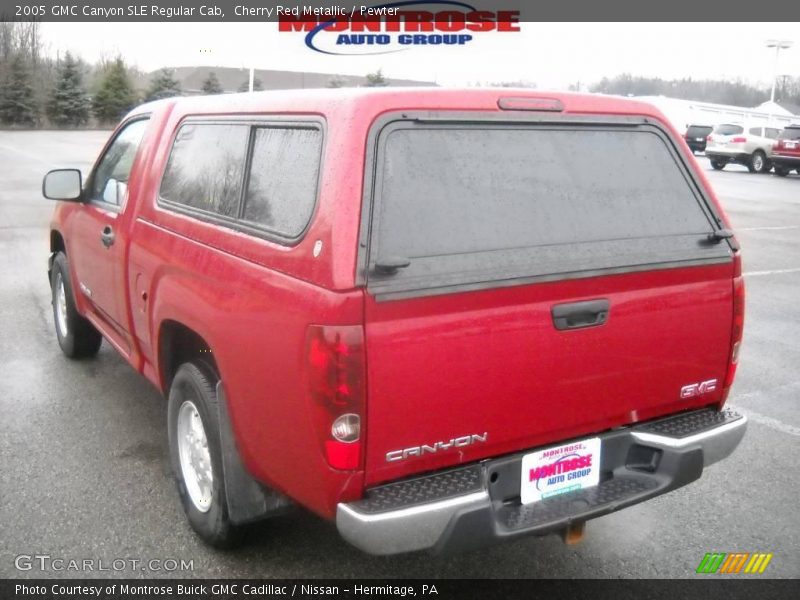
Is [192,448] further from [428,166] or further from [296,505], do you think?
[428,166]

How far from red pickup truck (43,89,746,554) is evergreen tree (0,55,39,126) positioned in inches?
1916

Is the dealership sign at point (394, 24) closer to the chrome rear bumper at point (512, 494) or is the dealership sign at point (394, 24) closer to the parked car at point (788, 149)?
the parked car at point (788, 149)

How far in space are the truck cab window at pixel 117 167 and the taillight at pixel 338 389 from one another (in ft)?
7.68

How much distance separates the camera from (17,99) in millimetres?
46250

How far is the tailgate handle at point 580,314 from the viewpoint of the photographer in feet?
9.28

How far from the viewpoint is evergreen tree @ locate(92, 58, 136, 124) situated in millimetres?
47500

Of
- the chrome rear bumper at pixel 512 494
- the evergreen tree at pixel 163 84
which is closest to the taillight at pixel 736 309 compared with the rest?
the chrome rear bumper at pixel 512 494

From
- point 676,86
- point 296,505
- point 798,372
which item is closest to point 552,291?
point 296,505

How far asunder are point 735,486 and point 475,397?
7.22ft

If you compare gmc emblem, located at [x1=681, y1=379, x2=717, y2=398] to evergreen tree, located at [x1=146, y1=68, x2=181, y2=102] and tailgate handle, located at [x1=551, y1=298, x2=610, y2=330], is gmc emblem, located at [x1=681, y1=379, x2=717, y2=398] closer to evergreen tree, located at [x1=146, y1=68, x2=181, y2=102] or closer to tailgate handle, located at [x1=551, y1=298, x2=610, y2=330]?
tailgate handle, located at [x1=551, y1=298, x2=610, y2=330]

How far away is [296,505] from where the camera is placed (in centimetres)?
310

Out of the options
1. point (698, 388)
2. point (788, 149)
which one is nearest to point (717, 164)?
point (788, 149)

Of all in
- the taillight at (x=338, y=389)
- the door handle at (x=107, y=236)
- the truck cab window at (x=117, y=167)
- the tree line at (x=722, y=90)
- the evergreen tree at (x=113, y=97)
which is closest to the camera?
the taillight at (x=338, y=389)

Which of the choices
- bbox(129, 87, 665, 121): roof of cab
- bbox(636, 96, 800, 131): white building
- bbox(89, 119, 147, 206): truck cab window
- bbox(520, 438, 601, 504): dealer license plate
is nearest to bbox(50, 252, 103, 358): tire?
bbox(89, 119, 147, 206): truck cab window
